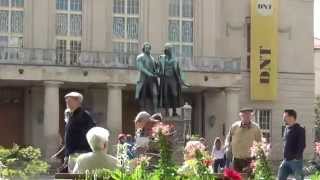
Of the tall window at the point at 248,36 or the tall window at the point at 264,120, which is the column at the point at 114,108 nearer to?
→ the tall window at the point at 248,36

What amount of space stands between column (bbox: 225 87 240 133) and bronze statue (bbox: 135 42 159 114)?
65.5 feet

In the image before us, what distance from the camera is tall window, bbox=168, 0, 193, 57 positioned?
45812 millimetres

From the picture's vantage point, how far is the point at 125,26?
4497 centimetres

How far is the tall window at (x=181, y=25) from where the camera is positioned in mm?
45812

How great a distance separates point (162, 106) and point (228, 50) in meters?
24.4

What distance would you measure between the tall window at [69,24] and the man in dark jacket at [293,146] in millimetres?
29609

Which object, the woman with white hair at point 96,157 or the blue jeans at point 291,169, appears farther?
the blue jeans at point 291,169

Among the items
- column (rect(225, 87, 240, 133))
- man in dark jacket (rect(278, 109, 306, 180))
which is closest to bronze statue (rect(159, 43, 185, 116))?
man in dark jacket (rect(278, 109, 306, 180))

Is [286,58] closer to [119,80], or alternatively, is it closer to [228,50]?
[228,50]

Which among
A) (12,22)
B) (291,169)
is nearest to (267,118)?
(12,22)

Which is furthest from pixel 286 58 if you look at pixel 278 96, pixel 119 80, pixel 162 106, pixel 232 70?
pixel 162 106

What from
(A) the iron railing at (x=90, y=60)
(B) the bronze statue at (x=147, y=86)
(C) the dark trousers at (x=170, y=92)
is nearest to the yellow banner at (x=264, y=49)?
(A) the iron railing at (x=90, y=60)

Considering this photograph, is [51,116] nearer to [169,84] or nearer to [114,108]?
[114,108]

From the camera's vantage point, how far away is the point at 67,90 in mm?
44062
